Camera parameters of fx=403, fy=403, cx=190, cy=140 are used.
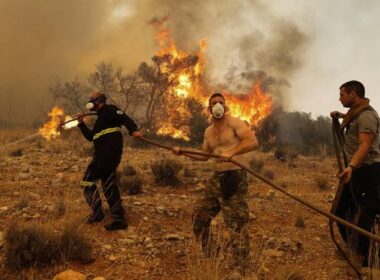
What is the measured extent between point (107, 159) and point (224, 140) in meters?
1.99

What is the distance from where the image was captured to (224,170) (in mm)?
4641

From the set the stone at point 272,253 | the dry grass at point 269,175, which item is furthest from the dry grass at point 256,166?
the stone at point 272,253

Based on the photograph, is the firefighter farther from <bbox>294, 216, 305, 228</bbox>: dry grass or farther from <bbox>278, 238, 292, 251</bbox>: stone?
<bbox>294, 216, 305, 228</bbox>: dry grass

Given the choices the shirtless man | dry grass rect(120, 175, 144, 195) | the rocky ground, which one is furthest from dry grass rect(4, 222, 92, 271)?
dry grass rect(120, 175, 144, 195)

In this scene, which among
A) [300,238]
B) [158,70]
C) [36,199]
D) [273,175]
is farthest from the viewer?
[158,70]

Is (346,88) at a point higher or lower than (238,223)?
higher

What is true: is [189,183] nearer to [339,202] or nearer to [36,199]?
[36,199]

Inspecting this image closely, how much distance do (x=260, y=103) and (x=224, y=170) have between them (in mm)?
26686

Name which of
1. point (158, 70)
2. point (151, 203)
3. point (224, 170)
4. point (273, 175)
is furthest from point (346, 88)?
point (158, 70)

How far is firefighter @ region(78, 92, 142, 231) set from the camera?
19.1 ft

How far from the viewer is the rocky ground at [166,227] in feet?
14.9

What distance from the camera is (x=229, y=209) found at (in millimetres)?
4582

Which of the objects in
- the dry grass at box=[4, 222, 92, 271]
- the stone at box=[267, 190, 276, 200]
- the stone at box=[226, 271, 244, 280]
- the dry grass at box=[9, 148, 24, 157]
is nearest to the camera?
the stone at box=[226, 271, 244, 280]

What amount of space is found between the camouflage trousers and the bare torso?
8 centimetres
